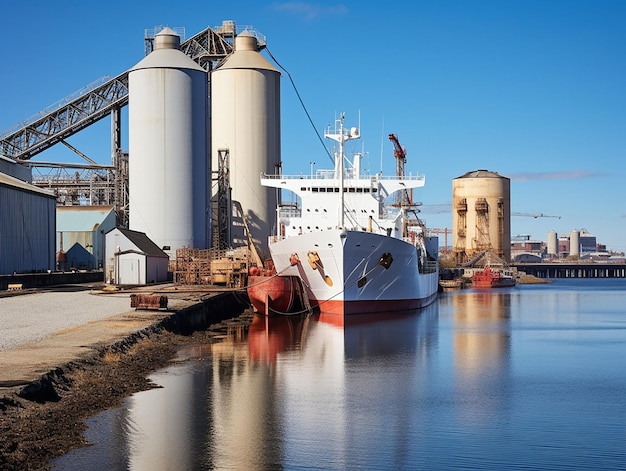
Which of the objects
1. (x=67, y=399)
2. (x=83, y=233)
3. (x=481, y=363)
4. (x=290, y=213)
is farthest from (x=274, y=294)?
(x=67, y=399)

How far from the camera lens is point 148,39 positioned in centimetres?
7556

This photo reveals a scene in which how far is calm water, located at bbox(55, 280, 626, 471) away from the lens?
15.7 metres

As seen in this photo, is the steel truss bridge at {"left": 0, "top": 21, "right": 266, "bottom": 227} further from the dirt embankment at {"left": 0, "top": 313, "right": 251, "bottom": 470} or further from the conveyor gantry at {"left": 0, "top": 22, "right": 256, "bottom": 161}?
the dirt embankment at {"left": 0, "top": 313, "right": 251, "bottom": 470}

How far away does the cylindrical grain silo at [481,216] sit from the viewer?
133m

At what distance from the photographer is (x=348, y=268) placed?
43719 mm

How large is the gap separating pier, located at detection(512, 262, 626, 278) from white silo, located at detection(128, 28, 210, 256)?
415 ft

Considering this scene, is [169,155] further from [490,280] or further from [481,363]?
[490,280]

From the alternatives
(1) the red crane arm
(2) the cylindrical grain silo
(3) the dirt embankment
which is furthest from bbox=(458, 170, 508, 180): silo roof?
(3) the dirt embankment

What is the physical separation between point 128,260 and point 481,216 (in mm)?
87073

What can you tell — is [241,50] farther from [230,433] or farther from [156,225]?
[230,433]

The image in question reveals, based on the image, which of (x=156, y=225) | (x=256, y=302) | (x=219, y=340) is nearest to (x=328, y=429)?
(x=219, y=340)

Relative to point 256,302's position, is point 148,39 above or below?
above

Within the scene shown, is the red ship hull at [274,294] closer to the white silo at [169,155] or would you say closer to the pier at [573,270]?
the white silo at [169,155]

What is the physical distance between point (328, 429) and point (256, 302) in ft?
99.8
